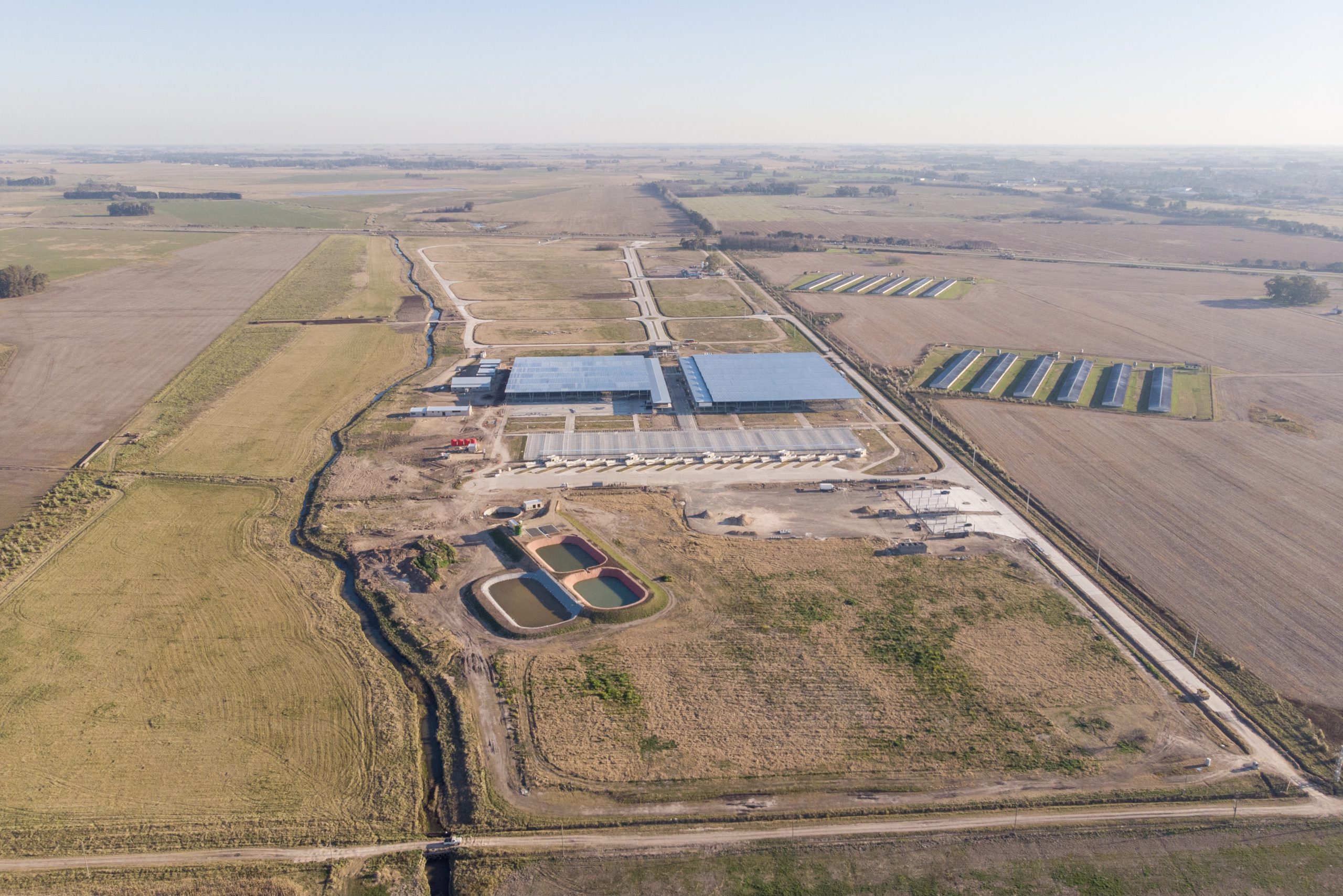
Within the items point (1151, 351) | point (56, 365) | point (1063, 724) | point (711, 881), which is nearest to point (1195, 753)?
point (1063, 724)

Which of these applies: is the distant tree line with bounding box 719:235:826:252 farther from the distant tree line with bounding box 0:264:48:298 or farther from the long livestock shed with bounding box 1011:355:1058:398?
the distant tree line with bounding box 0:264:48:298

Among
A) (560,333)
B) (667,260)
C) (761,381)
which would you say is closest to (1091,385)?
(761,381)

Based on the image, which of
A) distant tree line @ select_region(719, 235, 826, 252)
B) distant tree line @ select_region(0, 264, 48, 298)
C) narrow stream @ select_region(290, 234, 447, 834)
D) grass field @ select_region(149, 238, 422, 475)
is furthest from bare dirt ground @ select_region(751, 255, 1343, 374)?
distant tree line @ select_region(0, 264, 48, 298)

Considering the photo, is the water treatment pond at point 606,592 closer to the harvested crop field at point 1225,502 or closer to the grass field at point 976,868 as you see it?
the grass field at point 976,868

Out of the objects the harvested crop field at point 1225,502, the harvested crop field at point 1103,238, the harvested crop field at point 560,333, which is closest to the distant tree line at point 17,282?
the harvested crop field at point 560,333

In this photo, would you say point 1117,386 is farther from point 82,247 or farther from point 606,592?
point 82,247
